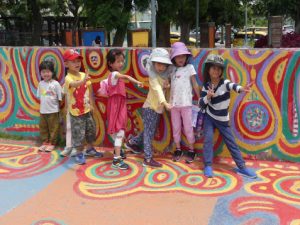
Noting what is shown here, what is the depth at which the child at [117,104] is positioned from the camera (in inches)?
170

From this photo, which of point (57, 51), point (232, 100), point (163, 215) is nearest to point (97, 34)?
point (57, 51)

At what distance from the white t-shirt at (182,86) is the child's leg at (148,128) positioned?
0.29m


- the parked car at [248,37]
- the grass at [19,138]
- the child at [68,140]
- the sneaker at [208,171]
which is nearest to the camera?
the sneaker at [208,171]

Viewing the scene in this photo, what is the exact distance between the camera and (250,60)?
4.14m

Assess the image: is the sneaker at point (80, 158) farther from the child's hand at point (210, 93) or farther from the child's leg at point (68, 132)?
the child's hand at point (210, 93)

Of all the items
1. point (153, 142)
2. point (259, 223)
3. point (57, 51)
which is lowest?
point (259, 223)

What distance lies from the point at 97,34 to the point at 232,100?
12.7 meters

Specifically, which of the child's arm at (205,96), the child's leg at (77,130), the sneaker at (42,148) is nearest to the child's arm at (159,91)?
the child's arm at (205,96)

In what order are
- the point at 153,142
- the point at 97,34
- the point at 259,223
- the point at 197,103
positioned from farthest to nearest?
1. the point at 97,34
2. the point at 153,142
3. the point at 197,103
4. the point at 259,223

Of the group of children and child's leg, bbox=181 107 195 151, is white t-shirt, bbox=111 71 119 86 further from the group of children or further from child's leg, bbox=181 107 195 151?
child's leg, bbox=181 107 195 151

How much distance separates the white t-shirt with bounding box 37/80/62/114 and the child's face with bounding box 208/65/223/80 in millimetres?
1886

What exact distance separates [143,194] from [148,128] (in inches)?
35.7

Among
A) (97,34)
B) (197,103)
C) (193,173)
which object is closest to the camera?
(193,173)

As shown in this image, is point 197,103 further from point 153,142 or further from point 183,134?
point 153,142
